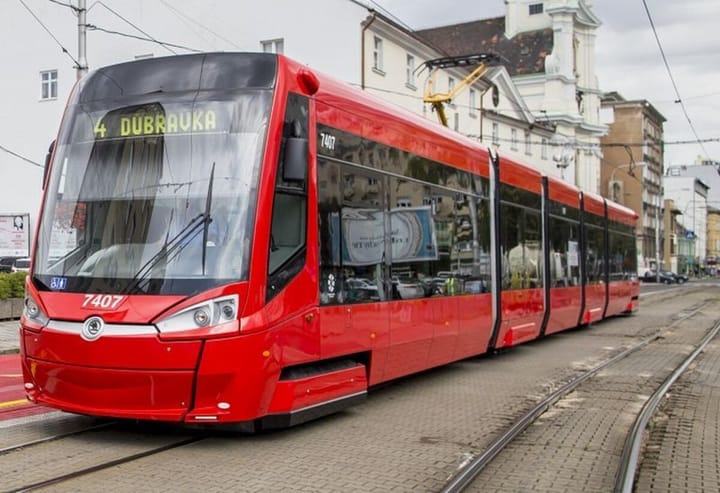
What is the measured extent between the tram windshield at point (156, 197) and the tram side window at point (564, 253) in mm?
10104

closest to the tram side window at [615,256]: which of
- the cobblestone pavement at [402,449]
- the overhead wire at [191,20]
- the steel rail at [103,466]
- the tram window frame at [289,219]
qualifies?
the cobblestone pavement at [402,449]

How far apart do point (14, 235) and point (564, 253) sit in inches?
823

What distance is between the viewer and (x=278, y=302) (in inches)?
264

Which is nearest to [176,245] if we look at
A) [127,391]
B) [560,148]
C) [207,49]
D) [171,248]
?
[171,248]

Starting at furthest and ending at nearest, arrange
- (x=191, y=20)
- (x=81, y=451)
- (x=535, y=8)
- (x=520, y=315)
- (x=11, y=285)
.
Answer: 1. (x=535, y=8)
2. (x=191, y=20)
3. (x=11, y=285)
4. (x=520, y=315)
5. (x=81, y=451)

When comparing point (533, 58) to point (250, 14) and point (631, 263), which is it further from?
point (631, 263)

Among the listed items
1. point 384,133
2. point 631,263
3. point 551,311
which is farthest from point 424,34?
point 384,133

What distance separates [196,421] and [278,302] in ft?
3.70

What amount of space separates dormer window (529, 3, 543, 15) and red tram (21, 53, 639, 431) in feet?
202

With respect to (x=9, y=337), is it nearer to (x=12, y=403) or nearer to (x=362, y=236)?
(x=12, y=403)

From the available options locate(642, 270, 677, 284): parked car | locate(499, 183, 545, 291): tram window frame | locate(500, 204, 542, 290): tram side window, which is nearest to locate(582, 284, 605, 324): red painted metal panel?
locate(499, 183, 545, 291): tram window frame

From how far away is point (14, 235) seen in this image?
29.5 metres

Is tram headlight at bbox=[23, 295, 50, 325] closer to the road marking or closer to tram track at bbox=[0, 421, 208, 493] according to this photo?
tram track at bbox=[0, 421, 208, 493]

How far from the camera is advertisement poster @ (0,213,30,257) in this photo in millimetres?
29375
